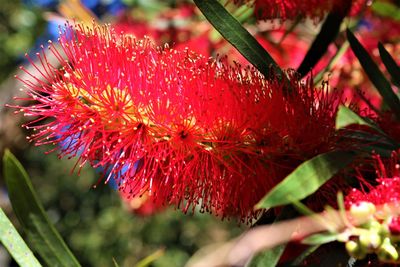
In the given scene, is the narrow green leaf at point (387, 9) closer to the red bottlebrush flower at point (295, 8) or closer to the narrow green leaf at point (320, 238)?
the red bottlebrush flower at point (295, 8)

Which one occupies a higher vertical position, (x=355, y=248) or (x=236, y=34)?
(x=236, y=34)

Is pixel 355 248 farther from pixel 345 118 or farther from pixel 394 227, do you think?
pixel 345 118

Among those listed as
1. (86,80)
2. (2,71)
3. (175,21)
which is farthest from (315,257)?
(2,71)

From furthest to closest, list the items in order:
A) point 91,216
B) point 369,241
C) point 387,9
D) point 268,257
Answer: point 91,216 < point 387,9 < point 268,257 < point 369,241

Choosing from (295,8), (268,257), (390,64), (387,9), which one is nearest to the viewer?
(268,257)

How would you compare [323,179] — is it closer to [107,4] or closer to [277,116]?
[277,116]

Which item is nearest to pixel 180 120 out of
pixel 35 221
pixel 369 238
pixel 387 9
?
pixel 35 221
